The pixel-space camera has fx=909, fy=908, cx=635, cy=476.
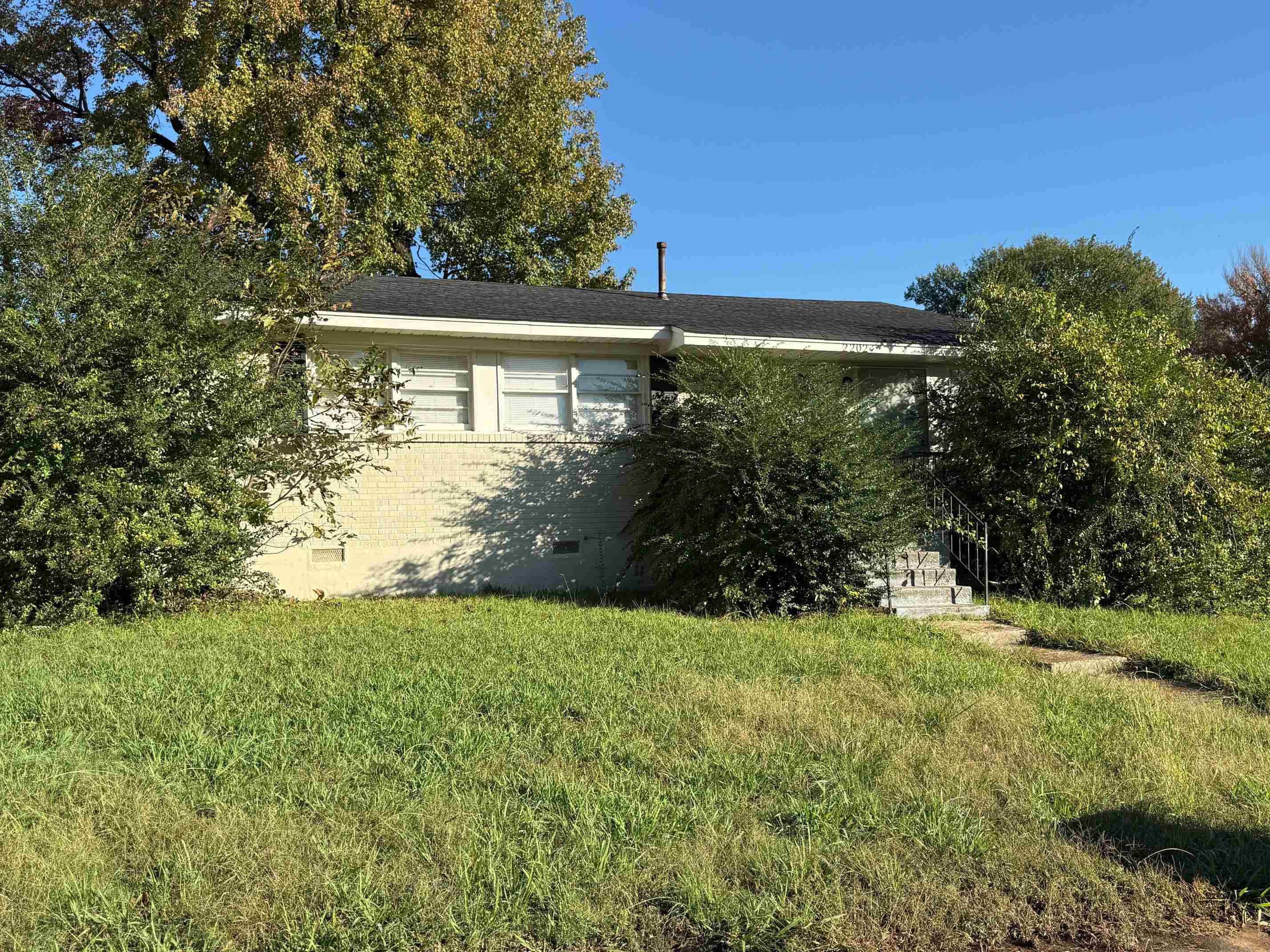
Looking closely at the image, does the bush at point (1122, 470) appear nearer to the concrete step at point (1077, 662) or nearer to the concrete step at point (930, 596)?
the concrete step at point (930, 596)

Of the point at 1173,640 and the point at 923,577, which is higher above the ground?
the point at 923,577

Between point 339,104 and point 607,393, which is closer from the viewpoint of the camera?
point 607,393

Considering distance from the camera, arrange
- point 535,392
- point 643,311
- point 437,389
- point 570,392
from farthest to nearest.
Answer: point 643,311, point 570,392, point 535,392, point 437,389

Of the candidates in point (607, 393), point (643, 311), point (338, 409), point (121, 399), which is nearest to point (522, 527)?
point (607, 393)

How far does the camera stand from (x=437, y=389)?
1182 centimetres

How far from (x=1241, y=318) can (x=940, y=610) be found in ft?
78.5

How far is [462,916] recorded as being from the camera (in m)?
3.08

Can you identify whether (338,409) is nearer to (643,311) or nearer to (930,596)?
(643,311)

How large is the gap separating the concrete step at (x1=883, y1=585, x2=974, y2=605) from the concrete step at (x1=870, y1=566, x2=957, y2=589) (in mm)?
83

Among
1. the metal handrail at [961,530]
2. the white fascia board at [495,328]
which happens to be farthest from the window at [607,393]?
the metal handrail at [961,530]

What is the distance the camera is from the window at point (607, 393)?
40.8 feet

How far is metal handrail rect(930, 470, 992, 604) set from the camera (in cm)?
1049

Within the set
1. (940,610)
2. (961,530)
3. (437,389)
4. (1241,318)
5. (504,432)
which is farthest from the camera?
(1241,318)

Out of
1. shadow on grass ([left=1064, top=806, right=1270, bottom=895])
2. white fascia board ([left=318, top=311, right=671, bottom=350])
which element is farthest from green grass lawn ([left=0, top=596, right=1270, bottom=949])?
white fascia board ([left=318, top=311, right=671, bottom=350])
